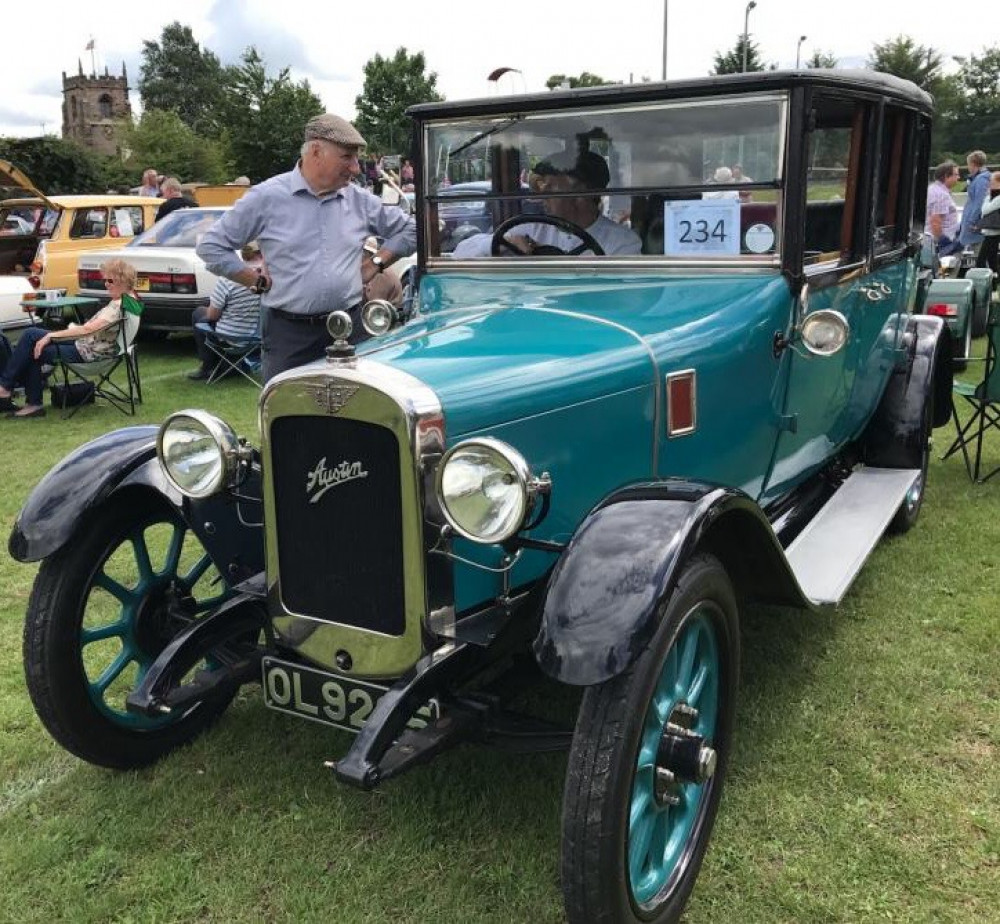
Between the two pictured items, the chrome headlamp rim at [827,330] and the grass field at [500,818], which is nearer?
the grass field at [500,818]

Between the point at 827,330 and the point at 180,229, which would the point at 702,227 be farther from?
the point at 180,229

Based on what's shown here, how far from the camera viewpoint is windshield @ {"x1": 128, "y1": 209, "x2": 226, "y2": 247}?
9.85 metres

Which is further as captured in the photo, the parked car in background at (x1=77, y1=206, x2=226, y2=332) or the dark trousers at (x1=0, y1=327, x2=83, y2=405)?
the parked car in background at (x1=77, y1=206, x2=226, y2=332)

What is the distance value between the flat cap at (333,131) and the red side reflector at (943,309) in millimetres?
4700

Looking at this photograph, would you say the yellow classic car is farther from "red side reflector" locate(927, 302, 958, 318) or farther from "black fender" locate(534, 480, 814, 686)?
"black fender" locate(534, 480, 814, 686)

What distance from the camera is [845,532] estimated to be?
352 centimetres

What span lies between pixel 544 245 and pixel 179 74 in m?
81.8

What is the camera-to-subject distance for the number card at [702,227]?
3113mm

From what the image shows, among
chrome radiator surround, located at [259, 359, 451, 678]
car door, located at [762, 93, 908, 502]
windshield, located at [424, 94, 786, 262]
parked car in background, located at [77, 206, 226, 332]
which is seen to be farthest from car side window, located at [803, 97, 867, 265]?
parked car in background, located at [77, 206, 226, 332]

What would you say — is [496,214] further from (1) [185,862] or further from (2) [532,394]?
(1) [185,862]

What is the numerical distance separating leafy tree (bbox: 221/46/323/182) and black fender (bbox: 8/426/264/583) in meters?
37.6

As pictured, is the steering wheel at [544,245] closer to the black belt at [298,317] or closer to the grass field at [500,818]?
the black belt at [298,317]

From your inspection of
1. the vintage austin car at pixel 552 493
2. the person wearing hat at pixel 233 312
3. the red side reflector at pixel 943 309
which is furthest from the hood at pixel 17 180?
the red side reflector at pixel 943 309

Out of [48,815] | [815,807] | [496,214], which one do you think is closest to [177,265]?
[496,214]
